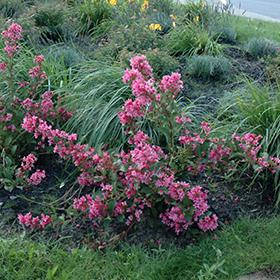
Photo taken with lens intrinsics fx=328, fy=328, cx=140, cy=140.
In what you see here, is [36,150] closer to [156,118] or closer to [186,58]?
[156,118]

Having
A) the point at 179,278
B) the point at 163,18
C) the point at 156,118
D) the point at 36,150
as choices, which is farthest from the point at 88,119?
the point at 163,18

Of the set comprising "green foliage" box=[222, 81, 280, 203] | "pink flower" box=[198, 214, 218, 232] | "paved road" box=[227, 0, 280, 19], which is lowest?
"pink flower" box=[198, 214, 218, 232]

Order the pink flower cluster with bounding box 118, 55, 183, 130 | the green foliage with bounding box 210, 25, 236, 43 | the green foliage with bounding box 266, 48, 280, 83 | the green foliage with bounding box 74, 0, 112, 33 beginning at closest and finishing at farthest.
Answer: the pink flower cluster with bounding box 118, 55, 183, 130
the green foliage with bounding box 266, 48, 280, 83
the green foliage with bounding box 210, 25, 236, 43
the green foliage with bounding box 74, 0, 112, 33

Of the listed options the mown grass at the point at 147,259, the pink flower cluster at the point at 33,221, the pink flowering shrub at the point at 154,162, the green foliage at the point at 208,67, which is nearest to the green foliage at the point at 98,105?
the pink flowering shrub at the point at 154,162

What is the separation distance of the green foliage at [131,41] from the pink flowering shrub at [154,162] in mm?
2490

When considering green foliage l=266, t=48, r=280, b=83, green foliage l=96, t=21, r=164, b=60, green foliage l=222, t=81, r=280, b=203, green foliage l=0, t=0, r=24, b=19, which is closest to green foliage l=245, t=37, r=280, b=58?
green foliage l=266, t=48, r=280, b=83

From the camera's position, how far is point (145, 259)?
2289 mm

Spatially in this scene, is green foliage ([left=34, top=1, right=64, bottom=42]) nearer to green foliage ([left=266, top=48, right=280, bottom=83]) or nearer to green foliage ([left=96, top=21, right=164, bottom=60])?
green foliage ([left=96, top=21, right=164, bottom=60])

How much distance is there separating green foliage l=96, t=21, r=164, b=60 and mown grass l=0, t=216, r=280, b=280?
3039 mm

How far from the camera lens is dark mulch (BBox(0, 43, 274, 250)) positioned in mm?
2561

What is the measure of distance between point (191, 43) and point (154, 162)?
11.9ft

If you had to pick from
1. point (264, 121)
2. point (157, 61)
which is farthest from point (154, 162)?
point (157, 61)

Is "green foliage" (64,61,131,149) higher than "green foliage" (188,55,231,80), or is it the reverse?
"green foliage" (188,55,231,80)

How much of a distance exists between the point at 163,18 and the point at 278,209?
4385 mm
